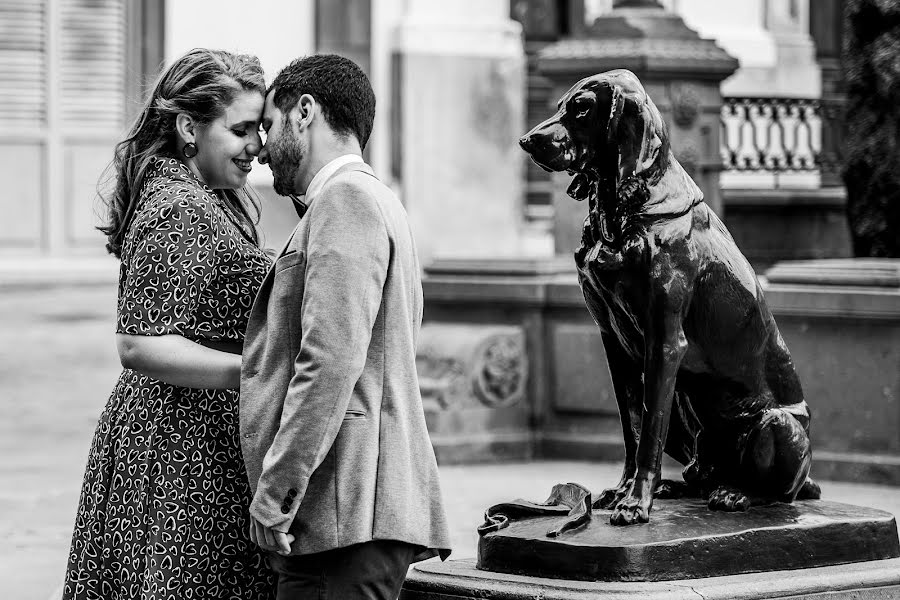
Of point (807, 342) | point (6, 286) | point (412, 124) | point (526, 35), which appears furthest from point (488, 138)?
point (6, 286)

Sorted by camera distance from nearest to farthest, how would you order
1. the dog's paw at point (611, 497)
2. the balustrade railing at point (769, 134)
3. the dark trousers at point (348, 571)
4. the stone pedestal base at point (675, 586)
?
the dark trousers at point (348, 571)
the stone pedestal base at point (675, 586)
the dog's paw at point (611, 497)
the balustrade railing at point (769, 134)

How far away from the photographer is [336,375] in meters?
3.73

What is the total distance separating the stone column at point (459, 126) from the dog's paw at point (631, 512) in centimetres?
1014

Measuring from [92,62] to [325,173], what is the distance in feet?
67.7

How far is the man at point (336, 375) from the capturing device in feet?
12.3

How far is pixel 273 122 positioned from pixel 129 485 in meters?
1.02

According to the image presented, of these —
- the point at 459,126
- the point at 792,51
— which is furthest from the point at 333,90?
the point at 792,51

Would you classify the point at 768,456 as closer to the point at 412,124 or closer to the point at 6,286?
the point at 412,124

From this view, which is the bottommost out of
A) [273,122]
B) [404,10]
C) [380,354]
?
[380,354]

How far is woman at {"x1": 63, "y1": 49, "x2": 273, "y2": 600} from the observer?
13.8 ft

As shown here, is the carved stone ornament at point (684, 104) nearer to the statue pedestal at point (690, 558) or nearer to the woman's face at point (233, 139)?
the statue pedestal at point (690, 558)

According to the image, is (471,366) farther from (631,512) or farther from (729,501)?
(631,512)

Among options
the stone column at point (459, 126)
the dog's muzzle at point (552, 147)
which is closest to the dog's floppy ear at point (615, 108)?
the dog's muzzle at point (552, 147)

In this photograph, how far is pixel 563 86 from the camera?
9758mm
